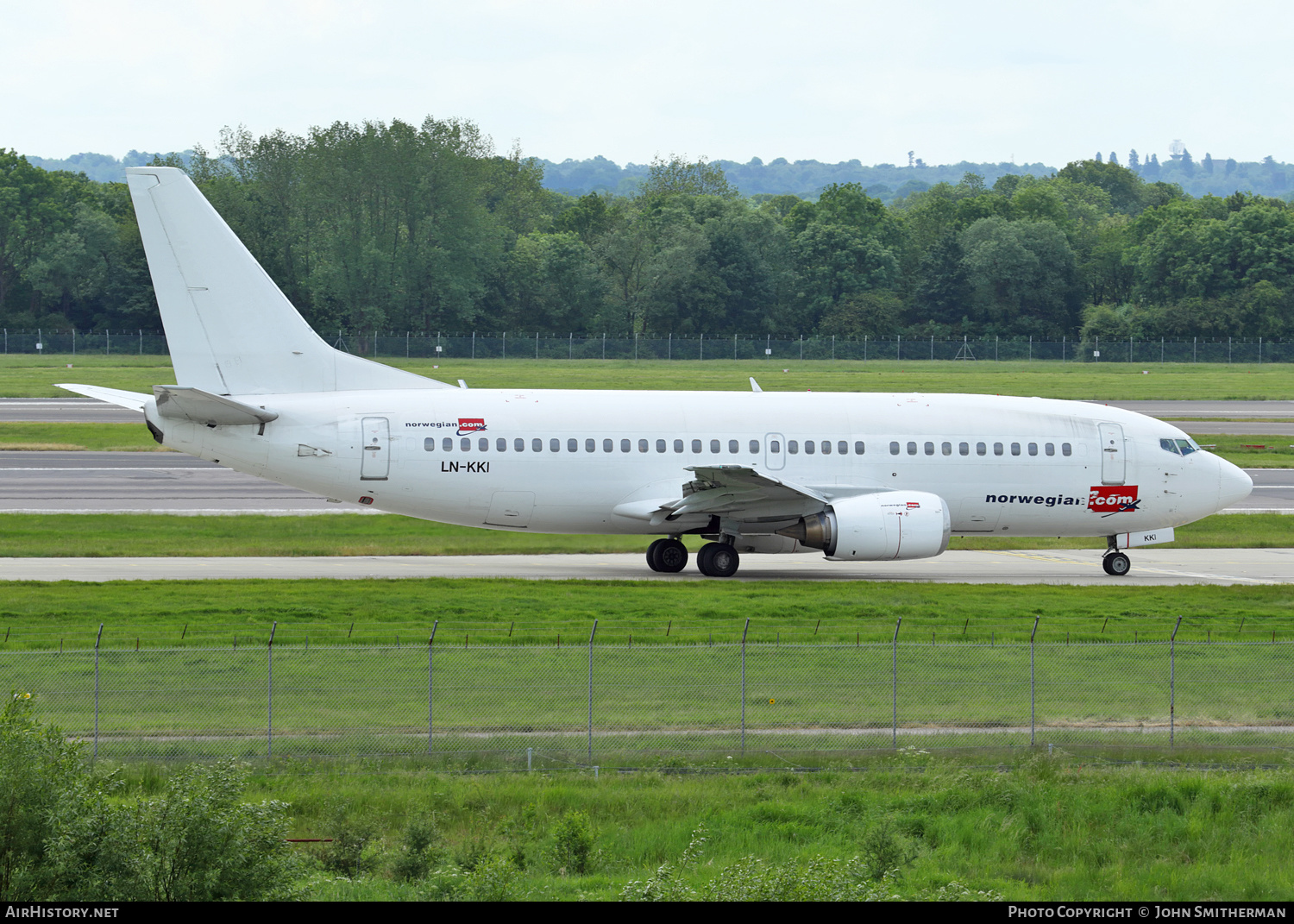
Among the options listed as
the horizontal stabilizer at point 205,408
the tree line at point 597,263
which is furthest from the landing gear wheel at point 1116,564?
the tree line at point 597,263

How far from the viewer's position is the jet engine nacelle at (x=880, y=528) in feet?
102

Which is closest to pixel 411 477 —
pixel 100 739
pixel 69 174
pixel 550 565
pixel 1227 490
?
pixel 550 565

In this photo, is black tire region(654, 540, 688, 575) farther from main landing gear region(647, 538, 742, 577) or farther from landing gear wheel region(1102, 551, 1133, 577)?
landing gear wheel region(1102, 551, 1133, 577)

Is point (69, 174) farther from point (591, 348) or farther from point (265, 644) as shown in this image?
point (265, 644)

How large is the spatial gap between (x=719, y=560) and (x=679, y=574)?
1.37m

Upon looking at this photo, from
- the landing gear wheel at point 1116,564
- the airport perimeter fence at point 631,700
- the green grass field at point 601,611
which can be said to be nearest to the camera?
the airport perimeter fence at point 631,700

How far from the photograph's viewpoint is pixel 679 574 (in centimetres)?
3328

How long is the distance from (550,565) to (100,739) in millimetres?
17293

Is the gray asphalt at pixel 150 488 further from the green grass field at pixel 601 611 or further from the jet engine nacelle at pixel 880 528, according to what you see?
the jet engine nacelle at pixel 880 528

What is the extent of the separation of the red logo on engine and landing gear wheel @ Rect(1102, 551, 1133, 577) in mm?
1133

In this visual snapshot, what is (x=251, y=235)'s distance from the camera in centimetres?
12162

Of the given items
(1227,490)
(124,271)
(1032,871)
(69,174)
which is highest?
(69,174)

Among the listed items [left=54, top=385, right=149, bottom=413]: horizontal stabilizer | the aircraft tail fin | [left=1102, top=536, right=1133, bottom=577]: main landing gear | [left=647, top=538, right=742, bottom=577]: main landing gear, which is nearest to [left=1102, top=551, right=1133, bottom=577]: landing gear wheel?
[left=1102, top=536, right=1133, bottom=577]: main landing gear

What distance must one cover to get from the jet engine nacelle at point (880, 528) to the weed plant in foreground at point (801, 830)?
512 inches
